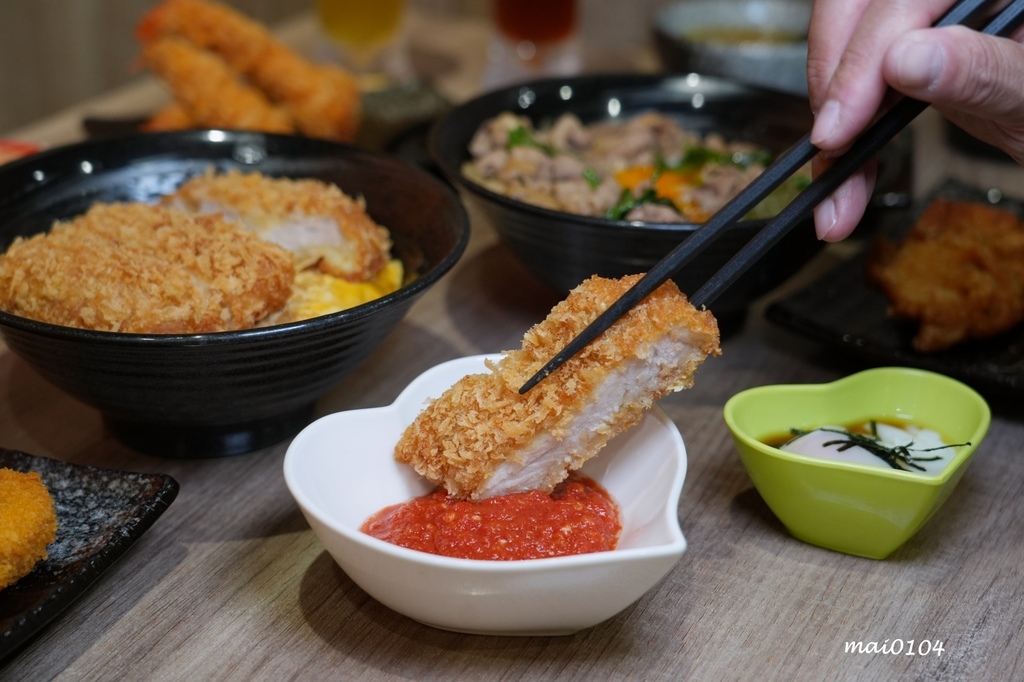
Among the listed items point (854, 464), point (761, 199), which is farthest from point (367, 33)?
point (854, 464)

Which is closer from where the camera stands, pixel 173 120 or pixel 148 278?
pixel 148 278

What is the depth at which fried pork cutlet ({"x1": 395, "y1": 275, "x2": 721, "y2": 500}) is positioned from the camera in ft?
5.12

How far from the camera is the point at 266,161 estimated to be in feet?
8.20

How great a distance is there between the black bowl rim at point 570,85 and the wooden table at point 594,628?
0.44 meters

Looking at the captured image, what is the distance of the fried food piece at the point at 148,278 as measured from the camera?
1.78 meters

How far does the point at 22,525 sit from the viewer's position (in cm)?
148

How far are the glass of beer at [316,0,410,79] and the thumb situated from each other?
2.95m

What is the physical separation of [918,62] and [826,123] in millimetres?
161

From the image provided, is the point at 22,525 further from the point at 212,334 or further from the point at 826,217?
the point at 826,217

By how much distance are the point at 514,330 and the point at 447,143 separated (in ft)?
1.77

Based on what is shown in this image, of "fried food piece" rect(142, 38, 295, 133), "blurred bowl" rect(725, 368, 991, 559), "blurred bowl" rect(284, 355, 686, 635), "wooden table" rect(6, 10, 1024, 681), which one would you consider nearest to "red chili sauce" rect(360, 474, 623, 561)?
"blurred bowl" rect(284, 355, 686, 635)

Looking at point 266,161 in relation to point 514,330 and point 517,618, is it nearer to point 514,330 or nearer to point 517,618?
point 514,330

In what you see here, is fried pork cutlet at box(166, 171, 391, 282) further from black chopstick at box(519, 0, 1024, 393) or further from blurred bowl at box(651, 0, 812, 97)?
blurred bowl at box(651, 0, 812, 97)

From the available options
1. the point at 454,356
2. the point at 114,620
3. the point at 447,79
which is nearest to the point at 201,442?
the point at 114,620
